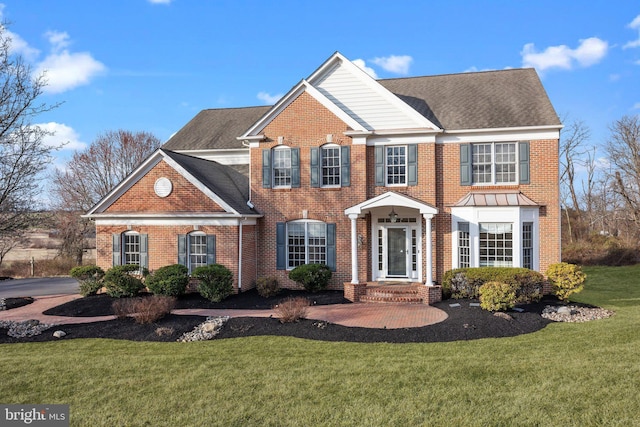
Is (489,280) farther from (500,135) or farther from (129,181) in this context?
(129,181)

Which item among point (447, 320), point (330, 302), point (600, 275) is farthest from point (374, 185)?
point (600, 275)

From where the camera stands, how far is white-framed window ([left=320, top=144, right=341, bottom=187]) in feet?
56.6

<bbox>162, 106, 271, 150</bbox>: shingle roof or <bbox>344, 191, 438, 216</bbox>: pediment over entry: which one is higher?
<bbox>162, 106, 271, 150</bbox>: shingle roof

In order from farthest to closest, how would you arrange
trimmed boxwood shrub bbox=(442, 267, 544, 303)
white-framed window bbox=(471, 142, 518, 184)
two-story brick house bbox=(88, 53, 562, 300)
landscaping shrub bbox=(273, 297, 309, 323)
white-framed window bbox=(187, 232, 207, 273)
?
white-framed window bbox=(187, 232, 207, 273), white-framed window bbox=(471, 142, 518, 184), two-story brick house bbox=(88, 53, 562, 300), trimmed boxwood shrub bbox=(442, 267, 544, 303), landscaping shrub bbox=(273, 297, 309, 323)

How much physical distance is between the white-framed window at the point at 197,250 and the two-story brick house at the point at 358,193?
4 cm

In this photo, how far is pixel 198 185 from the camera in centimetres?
1644

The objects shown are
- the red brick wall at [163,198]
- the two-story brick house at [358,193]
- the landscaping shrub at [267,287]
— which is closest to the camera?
the landscaping shrub at [267,287]

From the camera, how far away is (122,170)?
1503 inches

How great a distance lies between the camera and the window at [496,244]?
15570 mm

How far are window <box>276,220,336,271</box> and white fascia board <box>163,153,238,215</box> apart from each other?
8.15 ft

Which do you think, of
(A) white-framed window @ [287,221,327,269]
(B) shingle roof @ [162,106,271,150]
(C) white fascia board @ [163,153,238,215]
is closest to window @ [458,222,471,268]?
(A) white-framed window @ [287,221,327,269]

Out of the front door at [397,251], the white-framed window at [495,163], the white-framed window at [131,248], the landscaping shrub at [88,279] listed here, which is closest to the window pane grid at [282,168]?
the front door at [397,251]

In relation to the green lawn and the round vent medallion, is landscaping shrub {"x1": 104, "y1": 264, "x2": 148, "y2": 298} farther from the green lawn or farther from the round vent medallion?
the green lawn

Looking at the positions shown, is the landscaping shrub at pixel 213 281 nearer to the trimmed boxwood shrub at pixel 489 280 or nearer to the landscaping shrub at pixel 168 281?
the landscaping shrub at pixel 168 281
